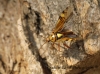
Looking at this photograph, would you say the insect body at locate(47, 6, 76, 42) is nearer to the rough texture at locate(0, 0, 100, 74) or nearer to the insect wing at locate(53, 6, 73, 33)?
the insect wing at locate(53, 6, 73, 33)

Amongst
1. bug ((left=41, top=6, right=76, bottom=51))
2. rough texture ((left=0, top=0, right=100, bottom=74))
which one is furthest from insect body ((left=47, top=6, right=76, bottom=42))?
rough texture ((left=0, top=0, right=100, bottom=74))

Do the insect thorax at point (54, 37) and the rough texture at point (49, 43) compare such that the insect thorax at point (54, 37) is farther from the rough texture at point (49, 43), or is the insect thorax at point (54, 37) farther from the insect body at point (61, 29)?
the rough texture at point (49, 43)

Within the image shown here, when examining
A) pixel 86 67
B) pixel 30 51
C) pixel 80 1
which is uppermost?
pixel 80 1

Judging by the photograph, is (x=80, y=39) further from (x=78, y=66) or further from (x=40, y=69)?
(x=40, y=69)

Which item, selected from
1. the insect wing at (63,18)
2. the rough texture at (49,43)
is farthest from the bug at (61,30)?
A: the rough texture at (49,43)

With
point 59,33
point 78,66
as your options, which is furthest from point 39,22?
point 78,66

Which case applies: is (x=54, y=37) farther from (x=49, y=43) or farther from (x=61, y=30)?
(x=49, y=43)

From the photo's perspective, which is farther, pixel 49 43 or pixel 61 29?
pixel 49 43

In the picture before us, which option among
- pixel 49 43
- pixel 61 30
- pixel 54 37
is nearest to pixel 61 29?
pixel 61 30
